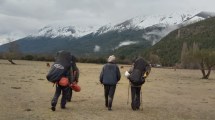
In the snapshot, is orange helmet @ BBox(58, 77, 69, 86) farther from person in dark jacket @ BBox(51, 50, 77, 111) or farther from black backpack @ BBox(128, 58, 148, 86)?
black backpack @ BBox(128, 58, 148, 86)

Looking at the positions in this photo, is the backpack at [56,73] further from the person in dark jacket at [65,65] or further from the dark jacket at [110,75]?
the dark jacket at [110,75]

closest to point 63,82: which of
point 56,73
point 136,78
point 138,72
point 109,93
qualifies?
point 56,73

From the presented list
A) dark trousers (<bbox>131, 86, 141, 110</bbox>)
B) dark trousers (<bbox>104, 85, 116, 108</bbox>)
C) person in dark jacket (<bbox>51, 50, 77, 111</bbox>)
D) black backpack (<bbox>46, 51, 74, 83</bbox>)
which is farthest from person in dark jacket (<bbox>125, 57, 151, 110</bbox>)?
black backpack (<bbox>46, 51, 74, 83</bbox>)

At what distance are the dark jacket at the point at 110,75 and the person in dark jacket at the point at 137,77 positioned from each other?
24.0 inches

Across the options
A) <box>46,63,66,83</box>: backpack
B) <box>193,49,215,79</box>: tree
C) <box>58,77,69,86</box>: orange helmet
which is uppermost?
<box>193,49,215,79</box>: tree

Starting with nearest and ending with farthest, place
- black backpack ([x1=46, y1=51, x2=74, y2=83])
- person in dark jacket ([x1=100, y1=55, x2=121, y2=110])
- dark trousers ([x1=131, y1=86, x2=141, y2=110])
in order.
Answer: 1. black backpack ([x1=46, y1=51, x2=74, y2=83])
2. person in dark jacket ([x1=100, y1=55, x2=121, y2=110])
3. dark trousers ([x1=131, y1=86, x2=141, y2=110])

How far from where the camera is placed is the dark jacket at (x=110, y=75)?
16391 millimetres

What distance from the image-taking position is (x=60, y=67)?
15.3 metres

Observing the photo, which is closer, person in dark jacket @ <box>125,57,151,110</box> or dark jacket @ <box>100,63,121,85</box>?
dark jacket @ <box>100,63,121,85</box>

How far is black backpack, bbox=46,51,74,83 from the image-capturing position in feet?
50.0

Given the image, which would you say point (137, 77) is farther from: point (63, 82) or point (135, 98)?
point (63, 82)

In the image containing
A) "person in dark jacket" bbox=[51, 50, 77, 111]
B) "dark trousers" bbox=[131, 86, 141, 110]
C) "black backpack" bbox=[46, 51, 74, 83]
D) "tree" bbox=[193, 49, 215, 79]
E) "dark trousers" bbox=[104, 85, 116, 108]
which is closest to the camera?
"black backpack" bbox=[46, 51, 74, 83]

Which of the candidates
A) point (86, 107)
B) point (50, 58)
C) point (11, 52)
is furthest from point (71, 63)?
point (50, 58)

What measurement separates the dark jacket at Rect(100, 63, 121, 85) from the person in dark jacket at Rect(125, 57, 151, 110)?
2.00 ft
